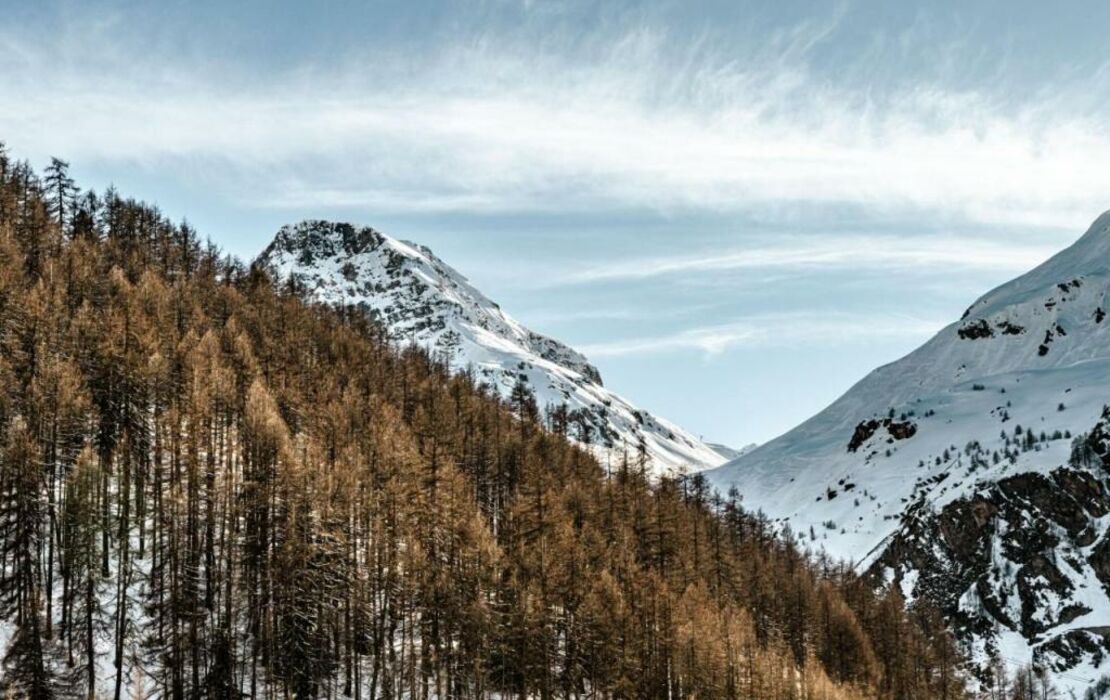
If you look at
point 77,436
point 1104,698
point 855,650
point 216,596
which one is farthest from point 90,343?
point 1104,698

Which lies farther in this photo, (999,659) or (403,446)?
(999,659)

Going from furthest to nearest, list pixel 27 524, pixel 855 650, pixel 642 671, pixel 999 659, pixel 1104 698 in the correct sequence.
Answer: pixel 999 659, pixel 1104 698, pixel 855 650, pixel 642 671, pixel 27 524

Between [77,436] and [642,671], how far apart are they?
5067 centimetres

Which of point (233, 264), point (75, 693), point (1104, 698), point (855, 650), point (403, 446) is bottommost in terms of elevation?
point (1104, 698)

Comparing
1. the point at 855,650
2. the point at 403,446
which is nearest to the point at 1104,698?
the point at 855,650

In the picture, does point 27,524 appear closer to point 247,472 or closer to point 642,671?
point 247,472

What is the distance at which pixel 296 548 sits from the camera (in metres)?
61.7

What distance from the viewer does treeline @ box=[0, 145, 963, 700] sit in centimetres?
5888

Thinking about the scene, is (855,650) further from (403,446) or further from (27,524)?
(27,524)

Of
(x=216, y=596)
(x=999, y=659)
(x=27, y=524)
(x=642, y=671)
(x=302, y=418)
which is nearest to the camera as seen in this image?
(x=27, y=524)

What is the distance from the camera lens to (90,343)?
263 feet

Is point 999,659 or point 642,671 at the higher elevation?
point 642,671

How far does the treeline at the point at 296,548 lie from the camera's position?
5888 cm

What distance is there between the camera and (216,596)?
6588 centimetres
